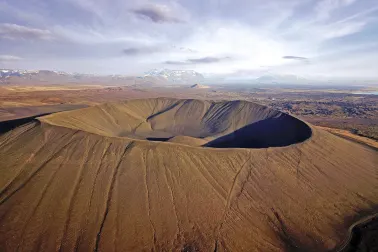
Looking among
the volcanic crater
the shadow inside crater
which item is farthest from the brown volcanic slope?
the volcanic crater

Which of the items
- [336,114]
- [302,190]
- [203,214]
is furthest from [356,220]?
[336,114]

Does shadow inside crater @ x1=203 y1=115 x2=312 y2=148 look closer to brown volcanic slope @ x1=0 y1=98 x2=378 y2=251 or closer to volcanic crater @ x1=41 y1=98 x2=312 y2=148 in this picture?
volcanic crater @ x1=41 y1=98 x2=312 y2=148

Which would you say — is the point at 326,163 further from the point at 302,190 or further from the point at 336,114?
the point at 336,114

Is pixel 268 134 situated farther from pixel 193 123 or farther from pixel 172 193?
pixel 172 193

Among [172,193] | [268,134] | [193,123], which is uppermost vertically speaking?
[172,193]

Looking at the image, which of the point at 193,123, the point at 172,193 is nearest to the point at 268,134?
the point at 193,123

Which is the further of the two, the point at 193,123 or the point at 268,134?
the point at 193,123
